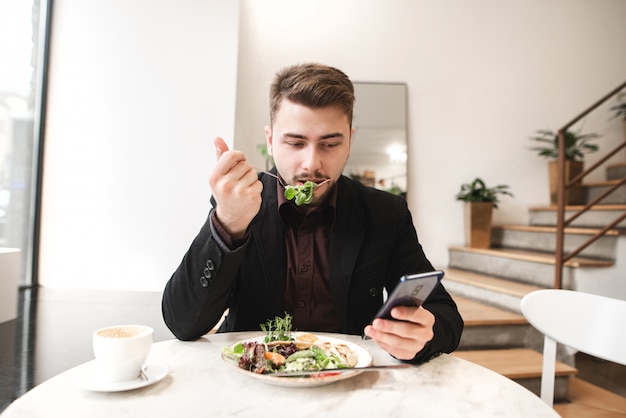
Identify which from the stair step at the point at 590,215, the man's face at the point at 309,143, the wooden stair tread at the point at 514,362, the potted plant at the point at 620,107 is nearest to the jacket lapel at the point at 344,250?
the man's face at the point at 309,143

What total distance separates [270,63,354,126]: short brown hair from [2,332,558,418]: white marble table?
0.88 m

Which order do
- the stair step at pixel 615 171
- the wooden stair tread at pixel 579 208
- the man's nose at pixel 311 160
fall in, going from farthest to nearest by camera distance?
the stair step at pixel 615 171, the wooden stair tread at pixel 579 208, the man's nose at pixel 311 160

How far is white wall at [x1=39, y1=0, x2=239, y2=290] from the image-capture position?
314 centimetres

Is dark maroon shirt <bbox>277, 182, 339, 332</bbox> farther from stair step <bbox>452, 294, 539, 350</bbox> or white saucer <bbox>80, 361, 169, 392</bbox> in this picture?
stair step <bbox>452, 294, 539, 350</bbox>

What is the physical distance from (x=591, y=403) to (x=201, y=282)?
265 centimetres

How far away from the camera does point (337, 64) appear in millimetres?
4465

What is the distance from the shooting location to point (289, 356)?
89 centimetres

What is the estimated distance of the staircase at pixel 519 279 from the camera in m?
2.69

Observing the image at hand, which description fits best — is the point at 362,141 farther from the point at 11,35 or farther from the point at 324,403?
the point at 324,403

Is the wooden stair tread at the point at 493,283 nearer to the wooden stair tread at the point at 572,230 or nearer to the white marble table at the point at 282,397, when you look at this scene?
the wooden stair tread at the point at 572,230

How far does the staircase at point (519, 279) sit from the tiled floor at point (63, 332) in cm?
68

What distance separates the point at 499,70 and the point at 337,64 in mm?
1911

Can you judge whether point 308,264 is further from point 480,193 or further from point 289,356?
point 480,193

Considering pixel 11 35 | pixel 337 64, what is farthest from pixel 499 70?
pixel 11 35
